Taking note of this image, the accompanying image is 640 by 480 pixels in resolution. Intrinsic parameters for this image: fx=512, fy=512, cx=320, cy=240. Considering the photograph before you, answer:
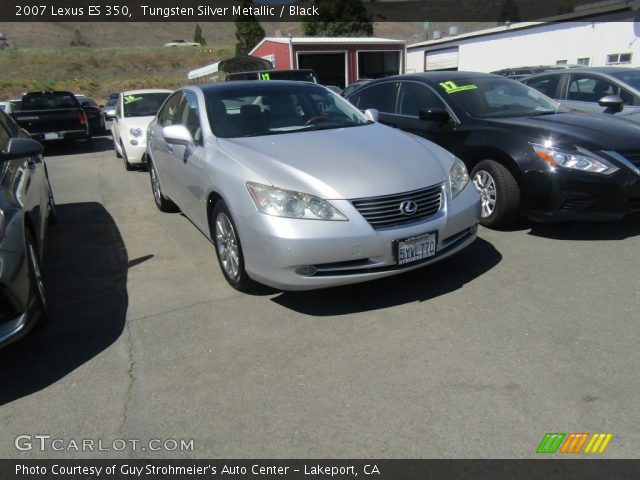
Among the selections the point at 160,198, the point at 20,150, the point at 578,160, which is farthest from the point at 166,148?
the point at 578,160

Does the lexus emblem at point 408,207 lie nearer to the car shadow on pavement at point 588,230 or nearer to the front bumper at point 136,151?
the car shadow on pavement at point 588,230

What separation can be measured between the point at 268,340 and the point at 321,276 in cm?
55

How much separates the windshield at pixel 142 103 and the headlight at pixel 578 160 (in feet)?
27.1

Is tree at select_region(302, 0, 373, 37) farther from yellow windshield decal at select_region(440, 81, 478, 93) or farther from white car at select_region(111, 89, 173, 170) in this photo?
yellow windshield decal at select_region(440, 81, 478, 93)

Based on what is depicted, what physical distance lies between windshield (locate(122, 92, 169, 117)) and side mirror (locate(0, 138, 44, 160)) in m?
6.92

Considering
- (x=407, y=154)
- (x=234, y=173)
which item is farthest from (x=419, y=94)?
(x=234, y=173)

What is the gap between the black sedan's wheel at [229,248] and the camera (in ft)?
12.6

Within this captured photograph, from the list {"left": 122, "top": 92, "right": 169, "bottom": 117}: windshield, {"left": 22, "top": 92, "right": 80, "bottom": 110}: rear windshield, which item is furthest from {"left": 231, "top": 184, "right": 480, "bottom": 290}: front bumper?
{"left": 22, "top": 92, "right": 80, "bottom": 110}: rear windshield

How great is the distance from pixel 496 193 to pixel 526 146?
0.51m

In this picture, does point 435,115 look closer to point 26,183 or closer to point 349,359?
point 349,359

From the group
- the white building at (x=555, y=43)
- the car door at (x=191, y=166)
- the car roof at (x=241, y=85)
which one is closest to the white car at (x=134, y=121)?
the car door at (x=191, y=166)

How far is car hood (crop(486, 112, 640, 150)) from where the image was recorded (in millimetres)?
4648

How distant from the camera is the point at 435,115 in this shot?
554cm
